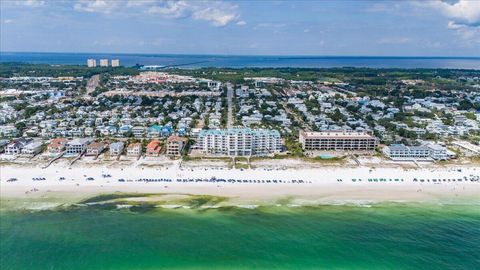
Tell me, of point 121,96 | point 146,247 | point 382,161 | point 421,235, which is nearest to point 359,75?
point 121,96

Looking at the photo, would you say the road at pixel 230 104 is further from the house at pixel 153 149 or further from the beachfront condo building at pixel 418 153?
the beachfront condo building at pixel 418 153

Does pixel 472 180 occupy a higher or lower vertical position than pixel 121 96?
lower

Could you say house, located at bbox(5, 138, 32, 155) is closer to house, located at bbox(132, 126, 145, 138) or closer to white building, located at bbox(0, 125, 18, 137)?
white building, located at bbox(0, 125, 18, 137)

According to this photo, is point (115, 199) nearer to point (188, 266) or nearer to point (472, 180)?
point (188, 266)

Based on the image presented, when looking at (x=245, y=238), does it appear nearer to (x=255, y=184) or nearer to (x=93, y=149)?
(x=255, y=184)

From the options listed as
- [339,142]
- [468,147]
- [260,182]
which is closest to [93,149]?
[260,182]
